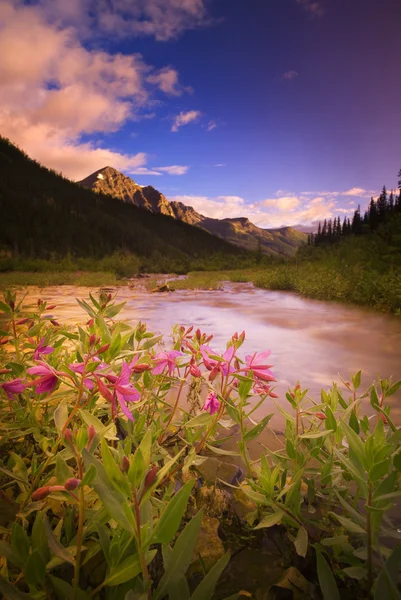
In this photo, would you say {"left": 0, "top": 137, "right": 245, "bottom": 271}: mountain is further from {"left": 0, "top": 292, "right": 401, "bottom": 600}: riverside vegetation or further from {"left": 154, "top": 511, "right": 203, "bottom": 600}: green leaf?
{"left": 154, "top": 511, "right": 203, "bottom": 600}: green leaf

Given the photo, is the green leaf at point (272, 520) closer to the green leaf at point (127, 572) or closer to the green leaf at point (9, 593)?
the green leaf at point (127, 572)

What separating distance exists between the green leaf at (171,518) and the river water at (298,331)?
5.76 feet

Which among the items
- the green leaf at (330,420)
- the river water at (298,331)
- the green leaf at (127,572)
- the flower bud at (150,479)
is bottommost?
the river water at (298,331)

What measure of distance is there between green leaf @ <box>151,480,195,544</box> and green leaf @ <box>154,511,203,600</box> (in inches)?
1.1

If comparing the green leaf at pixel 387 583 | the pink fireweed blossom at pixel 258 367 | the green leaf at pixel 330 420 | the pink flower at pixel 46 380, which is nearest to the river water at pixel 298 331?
the green leaf at pixel 330 420

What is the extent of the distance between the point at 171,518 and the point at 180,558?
11 centimetres

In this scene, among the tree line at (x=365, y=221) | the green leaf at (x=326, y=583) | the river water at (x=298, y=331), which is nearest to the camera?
the green leaf at (x=326, y=583)

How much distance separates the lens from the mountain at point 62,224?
30.5 metres

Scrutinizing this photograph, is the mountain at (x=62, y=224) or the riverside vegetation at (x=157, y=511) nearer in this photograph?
the riverside vegetation at (x=157, y=511)

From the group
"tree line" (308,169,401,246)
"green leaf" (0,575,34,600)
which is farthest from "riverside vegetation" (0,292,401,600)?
"tree line" (308,169,401,246)

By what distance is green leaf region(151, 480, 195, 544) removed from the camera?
0.68m

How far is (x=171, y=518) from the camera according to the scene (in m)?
0.69

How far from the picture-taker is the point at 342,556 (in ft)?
3.54

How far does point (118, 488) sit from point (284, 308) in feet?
25.0
